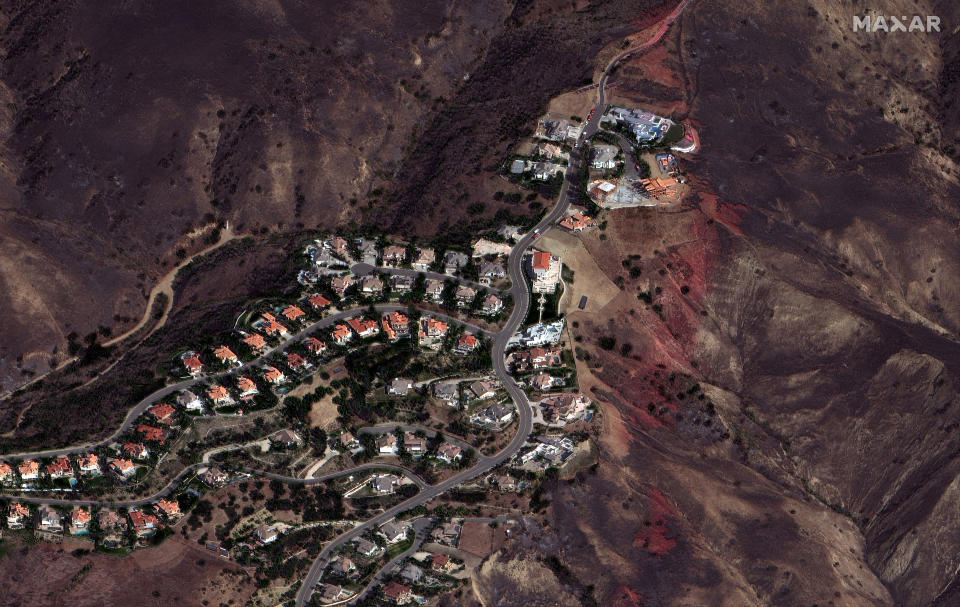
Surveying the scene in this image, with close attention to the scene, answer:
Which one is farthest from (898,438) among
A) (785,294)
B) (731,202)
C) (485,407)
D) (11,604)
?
(11,604)

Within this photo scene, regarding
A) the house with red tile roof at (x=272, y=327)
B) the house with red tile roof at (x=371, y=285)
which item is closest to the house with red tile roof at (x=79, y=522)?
the house with red tile roof at (x=272, y=327)

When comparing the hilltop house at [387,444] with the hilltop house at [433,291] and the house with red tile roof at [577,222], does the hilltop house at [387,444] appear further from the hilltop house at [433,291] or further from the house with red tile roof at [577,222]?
the house with red tile roof at [577,222]

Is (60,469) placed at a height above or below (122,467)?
below

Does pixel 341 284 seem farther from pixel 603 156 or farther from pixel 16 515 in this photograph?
pixel 16 515

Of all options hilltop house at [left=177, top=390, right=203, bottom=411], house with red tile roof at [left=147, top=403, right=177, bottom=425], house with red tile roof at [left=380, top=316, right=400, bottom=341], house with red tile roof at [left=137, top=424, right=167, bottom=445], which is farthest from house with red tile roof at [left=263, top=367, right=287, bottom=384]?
house with red tile roof at [left=380, top=316, right=400, bottom=341]

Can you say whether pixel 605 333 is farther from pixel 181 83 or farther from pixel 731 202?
pixel 181 83

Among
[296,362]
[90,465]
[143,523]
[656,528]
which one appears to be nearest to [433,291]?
[296,362]
